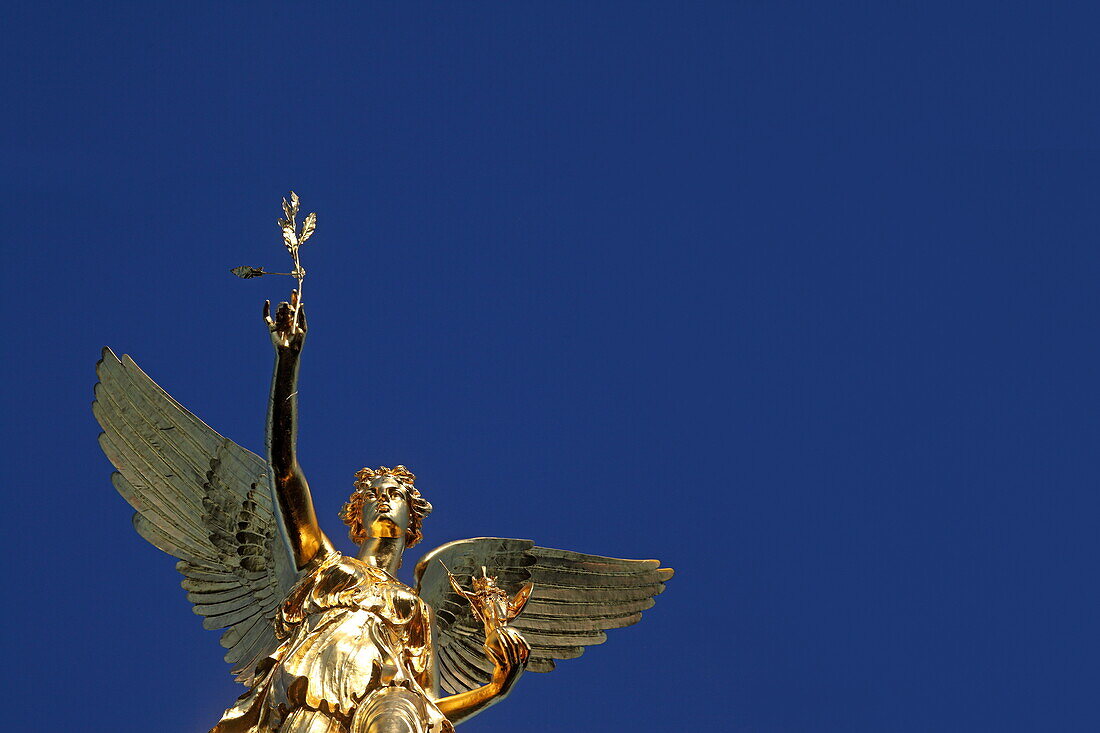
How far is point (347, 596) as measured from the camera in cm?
934

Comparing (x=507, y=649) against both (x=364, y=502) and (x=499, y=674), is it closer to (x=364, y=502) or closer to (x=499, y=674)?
(x=499, y=674)

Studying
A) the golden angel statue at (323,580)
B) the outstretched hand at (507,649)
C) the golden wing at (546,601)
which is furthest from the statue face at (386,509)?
the outstretched hand at (507,649)

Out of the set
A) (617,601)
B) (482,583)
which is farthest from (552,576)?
(482,583)

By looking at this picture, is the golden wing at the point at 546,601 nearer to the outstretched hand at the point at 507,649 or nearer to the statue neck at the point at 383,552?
the statue neck at the point at 383,552

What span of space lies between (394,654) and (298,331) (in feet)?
5.74

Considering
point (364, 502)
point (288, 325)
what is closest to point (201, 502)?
point (364, 502)

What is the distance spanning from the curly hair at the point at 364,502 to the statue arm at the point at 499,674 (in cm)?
112

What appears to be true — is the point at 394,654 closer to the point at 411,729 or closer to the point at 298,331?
the point at 411,729

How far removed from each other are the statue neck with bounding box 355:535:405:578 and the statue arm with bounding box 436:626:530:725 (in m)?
0.85

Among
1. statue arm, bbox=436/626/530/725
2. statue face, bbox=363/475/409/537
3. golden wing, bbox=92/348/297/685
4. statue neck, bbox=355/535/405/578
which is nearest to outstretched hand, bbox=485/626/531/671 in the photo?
statue arm, bbox=436/626/530/725

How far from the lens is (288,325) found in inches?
356

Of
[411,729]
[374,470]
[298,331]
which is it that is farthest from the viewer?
[374,470]

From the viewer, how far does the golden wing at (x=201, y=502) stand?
10359mm

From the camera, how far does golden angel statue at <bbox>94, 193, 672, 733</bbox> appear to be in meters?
8.90
